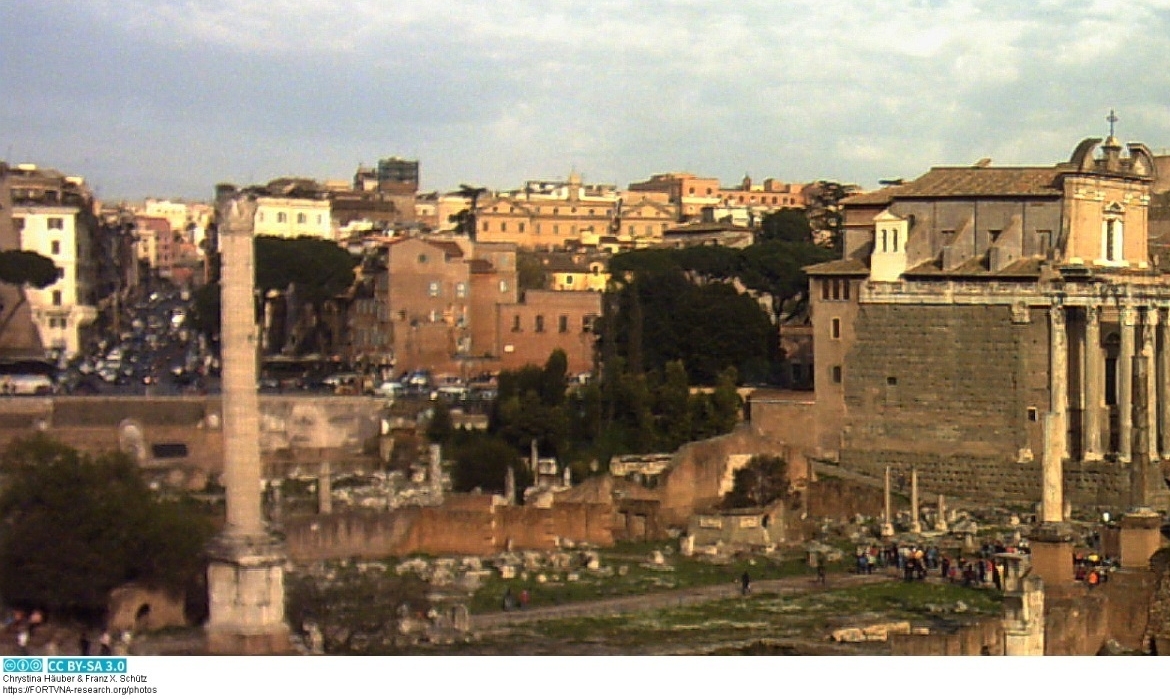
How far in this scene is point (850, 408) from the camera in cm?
4209

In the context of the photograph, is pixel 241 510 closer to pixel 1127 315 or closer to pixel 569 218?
pixel 1127 315

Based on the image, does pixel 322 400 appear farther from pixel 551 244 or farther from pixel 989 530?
pixel 551 244

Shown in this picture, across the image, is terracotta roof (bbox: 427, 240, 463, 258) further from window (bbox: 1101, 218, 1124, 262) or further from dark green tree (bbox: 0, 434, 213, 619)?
dark green tree (bbox: 0, 434, 213, 619)

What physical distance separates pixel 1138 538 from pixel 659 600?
228 inches

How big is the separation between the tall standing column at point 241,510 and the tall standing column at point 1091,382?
1881 cm

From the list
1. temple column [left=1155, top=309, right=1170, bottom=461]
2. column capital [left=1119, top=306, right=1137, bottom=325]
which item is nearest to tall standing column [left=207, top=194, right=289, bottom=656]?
column capital [left=1119, top=306, right=1137, bottom=325]

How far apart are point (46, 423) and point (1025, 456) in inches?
683

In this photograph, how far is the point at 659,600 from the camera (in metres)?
29.2

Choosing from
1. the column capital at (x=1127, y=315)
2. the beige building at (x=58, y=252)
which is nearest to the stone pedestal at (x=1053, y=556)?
the column capital at (x=1127, y=315)

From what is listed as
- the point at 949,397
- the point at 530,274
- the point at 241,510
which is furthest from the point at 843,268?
the point at 530,274

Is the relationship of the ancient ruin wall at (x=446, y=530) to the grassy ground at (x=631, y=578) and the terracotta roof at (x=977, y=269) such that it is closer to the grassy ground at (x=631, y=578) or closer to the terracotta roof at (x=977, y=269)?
the grassy ground at (x=631, y=578)

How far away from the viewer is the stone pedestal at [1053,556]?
27547mm

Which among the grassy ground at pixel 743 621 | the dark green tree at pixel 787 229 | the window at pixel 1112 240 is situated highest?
the dark green tree at pixel 787 229

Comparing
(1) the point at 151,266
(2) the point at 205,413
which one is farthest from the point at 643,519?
(1) the point at 151,266
